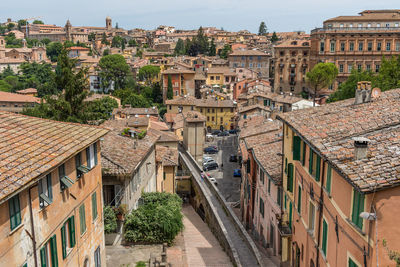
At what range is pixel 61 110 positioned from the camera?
111 feet

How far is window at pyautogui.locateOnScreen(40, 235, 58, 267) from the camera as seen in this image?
13836mm

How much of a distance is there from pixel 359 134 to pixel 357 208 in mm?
3655

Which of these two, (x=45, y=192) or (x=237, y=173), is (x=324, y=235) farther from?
(x=237, y=173)

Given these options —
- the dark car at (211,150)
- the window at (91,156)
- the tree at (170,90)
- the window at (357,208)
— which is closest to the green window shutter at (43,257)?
the window at (91,156)

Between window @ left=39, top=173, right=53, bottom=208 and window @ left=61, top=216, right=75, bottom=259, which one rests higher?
window @ left=39, top=173, right=53, bottom=208

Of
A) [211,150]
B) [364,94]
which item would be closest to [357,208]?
[364,94]

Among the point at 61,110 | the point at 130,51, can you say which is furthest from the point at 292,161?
the point at 130,51

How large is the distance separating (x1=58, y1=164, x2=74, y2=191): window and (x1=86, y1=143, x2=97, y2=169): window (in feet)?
7.54

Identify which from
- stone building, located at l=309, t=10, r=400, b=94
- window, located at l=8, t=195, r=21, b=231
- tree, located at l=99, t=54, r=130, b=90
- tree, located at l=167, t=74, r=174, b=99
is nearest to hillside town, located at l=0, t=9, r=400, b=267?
window, located at l=8, t=195, r=21, b=231

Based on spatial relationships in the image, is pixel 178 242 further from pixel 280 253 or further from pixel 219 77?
pixel 219 77

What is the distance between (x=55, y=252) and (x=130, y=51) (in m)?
152

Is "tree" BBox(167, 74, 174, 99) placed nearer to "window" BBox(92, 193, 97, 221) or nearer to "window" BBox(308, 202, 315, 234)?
"window" BBox(92, 193, 97, 221)

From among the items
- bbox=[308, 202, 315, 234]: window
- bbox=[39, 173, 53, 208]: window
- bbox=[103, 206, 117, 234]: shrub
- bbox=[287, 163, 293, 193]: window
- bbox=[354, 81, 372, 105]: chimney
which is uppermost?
bbox=[354, 81, 372, 105]: chimney

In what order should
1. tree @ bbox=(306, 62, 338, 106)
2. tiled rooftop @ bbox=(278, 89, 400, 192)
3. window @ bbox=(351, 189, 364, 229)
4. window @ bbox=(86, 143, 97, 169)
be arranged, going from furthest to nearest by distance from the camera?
1. tree @ bbox=(306, 62, 338, 106)
2. window @ bbox=(86, 143, 97, 169)
3. window @ bbox=(351, 189, 364, 229)
4. tiled rooftop @ bbox=(278, 89, 400, 192)
